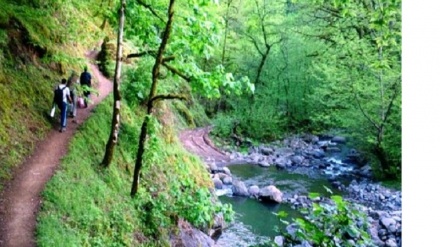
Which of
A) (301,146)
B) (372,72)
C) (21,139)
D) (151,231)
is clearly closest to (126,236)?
(151,231)

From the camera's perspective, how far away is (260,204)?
812 centimetres

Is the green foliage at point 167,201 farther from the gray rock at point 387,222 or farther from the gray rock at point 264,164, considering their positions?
the gray rock at point 264,164

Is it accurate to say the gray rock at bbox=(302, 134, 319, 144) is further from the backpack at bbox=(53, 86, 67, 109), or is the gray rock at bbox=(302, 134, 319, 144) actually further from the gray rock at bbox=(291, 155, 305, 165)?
the backpack at bbox=(53, 86, 67, 109)

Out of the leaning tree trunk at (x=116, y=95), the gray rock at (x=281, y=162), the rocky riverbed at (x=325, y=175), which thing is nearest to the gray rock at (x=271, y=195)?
the rocky riverbed at (x=325, y=175)

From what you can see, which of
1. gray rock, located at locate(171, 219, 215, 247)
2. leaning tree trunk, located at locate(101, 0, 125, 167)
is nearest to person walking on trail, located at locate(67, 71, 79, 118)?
leaning tree trunk, located at locate(101, 0, 125, 167)

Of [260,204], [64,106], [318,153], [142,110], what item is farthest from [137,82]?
[318,153]

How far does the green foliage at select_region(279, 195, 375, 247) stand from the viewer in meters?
1.75

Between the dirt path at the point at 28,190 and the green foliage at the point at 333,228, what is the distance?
2570mm

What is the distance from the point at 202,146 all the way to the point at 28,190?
8.81 meters

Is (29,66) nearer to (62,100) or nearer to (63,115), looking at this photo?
(62,100)

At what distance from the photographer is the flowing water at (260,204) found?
6.54 metres
